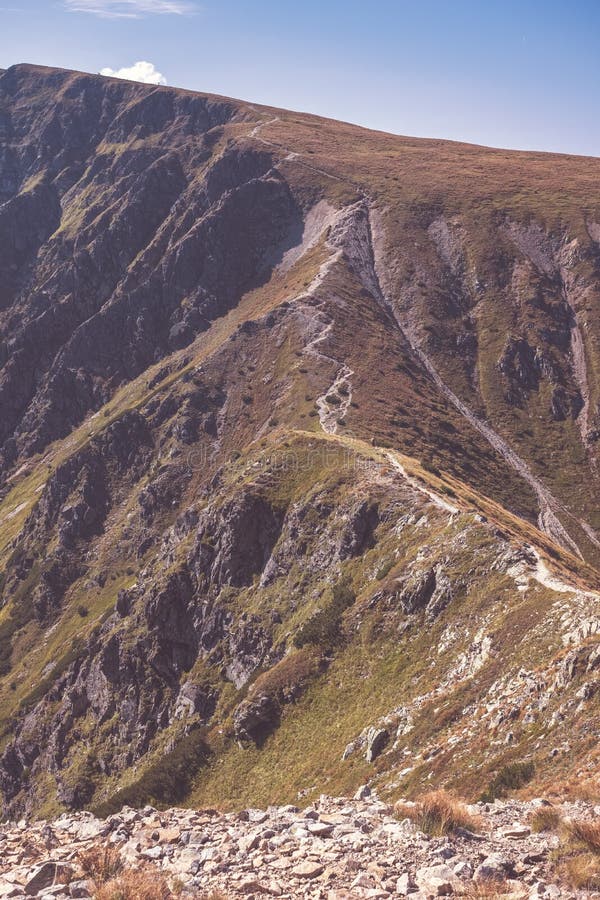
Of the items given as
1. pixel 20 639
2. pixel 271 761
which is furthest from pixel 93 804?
pixel 20 639

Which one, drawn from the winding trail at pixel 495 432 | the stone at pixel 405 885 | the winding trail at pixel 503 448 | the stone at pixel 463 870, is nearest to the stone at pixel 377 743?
the stone at pixel 463 870

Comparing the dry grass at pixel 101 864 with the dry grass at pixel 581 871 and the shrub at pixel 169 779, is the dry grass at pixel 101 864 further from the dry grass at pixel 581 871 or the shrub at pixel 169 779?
the shrub at pixel 169 779

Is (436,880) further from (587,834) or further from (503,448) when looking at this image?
(503,448)

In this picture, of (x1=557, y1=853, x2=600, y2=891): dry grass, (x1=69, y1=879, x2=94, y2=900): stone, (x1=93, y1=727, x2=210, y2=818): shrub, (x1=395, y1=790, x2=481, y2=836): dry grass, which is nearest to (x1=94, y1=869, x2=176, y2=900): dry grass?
(x1=69, y1=879, x2=94, y2=900): stone

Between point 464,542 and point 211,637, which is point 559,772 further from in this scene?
point 211,637

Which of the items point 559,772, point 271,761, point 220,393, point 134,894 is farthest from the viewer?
point 220,393

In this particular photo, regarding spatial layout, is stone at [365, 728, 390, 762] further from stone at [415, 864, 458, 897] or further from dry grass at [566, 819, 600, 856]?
stone at [415, 864, 458, 897]

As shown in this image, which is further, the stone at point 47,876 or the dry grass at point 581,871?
the stone at point 47,876

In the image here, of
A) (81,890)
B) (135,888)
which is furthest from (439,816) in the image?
(81,890)
